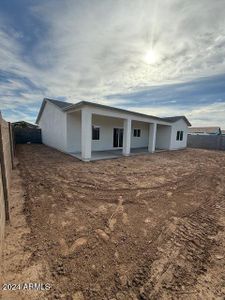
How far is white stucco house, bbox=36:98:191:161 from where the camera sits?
28.1 ft

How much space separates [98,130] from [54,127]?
382 cm

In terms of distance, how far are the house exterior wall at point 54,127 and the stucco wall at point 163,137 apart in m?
10.9

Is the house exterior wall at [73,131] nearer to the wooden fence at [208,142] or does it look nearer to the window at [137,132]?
the window at [137,132]

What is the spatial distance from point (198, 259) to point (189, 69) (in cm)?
972

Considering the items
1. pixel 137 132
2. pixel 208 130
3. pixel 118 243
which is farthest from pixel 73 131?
pixel 208 130

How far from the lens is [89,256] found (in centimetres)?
207

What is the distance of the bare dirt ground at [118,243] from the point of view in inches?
65.7

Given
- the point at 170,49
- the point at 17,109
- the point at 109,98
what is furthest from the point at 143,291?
the point at 17,109

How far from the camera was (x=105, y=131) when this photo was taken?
1220 cm

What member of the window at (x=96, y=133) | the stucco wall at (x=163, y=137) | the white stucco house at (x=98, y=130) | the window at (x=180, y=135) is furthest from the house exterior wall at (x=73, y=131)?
the window at (x=180, y=135)

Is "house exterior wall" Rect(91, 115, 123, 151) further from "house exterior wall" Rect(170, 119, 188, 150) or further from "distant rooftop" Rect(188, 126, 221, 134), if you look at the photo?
"distant rooftop" Rect(188, 126, 221, 134)

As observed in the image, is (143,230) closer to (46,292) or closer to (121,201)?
(121,201)

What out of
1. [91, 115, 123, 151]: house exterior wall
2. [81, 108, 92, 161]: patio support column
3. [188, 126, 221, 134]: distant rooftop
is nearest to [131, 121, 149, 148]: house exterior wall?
A: [91, 115, 123, 151]: house exterior wall

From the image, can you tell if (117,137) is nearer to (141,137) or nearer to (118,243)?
(141,137)
